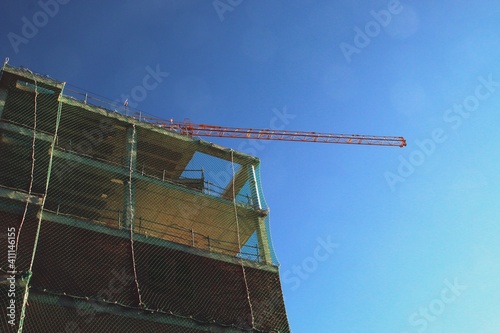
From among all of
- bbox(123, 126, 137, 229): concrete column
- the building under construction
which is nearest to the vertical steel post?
the building under construction

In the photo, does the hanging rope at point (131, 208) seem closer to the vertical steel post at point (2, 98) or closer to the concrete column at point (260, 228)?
the vertical steel post at point (2, 98)

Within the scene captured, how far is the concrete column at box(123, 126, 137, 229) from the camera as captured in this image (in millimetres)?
20672

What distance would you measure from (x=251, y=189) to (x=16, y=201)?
40.0 ft

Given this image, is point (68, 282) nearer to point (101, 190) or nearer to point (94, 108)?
point (101, 190)

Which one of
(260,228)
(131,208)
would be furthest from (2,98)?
(260,228)

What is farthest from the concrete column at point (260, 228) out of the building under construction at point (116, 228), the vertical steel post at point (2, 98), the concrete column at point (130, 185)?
the vertical steel post at point (2, 98)

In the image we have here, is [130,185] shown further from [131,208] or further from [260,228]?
[260,228]

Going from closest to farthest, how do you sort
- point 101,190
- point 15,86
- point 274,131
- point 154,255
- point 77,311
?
point 77,311 → point 154,255 → point 15,86 → point 101,190 → point 274,131

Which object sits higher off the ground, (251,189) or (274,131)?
(274,131)

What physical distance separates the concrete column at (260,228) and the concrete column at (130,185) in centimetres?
640

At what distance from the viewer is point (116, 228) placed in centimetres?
1953

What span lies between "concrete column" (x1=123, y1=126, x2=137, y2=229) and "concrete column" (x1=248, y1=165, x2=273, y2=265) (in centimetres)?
640

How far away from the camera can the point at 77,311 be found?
16406 millimetres

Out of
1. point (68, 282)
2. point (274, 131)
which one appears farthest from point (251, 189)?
point (274, 131)
